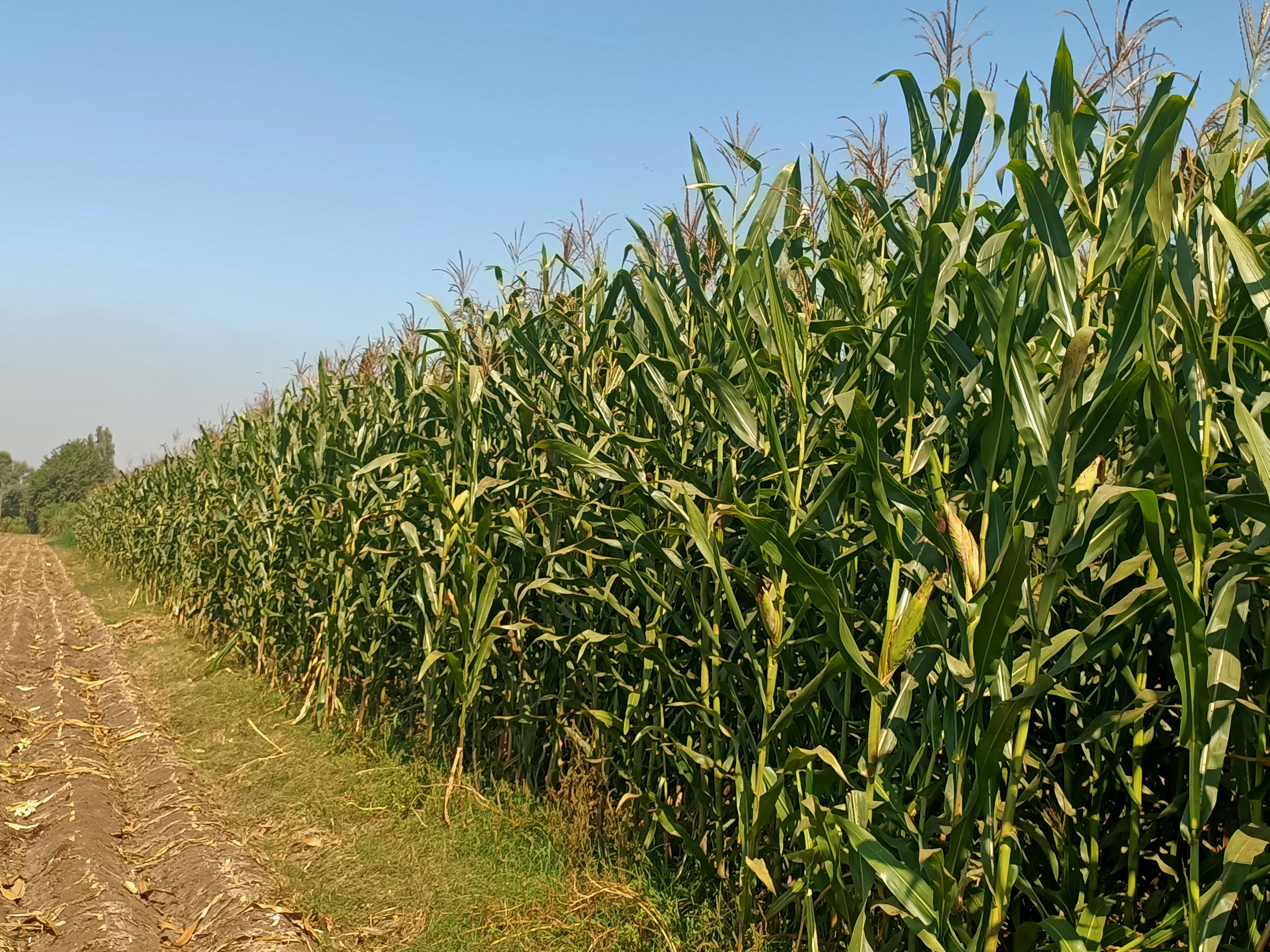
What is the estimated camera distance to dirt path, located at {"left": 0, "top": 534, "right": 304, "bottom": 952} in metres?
3.63

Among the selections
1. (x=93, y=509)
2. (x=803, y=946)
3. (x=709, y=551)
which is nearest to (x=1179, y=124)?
(x=709, y=551)

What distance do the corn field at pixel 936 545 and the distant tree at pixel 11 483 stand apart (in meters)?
110

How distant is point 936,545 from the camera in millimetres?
2184

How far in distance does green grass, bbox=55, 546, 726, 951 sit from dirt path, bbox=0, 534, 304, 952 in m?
0.17

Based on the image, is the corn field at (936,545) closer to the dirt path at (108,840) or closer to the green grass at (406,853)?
the green grass at (406,853)

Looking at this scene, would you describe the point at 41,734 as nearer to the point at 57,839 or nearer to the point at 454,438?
the point at 57,839

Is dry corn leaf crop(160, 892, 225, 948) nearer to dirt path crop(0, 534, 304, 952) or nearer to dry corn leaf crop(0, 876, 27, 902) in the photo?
dirt path crop(0, 534, 304, 952)

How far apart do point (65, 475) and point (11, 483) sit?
4257 cm

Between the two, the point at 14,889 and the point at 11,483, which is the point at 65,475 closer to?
the point at 11,483

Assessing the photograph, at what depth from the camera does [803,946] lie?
294 cm

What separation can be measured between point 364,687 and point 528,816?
203 cm

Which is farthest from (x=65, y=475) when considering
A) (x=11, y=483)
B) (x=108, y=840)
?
(x=108, y=840)

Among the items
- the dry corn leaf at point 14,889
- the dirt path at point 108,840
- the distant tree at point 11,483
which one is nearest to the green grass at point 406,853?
the dirt path at point 108,840

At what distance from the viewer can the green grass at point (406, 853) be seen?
3457 mm
